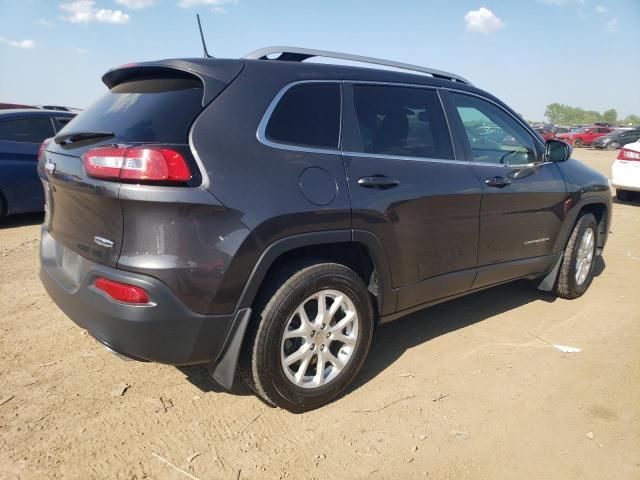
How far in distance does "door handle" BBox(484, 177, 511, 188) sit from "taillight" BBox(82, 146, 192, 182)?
219 cm

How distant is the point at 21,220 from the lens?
292 inches

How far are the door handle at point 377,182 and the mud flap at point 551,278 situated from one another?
7.39 ft

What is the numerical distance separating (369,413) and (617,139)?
35.1m

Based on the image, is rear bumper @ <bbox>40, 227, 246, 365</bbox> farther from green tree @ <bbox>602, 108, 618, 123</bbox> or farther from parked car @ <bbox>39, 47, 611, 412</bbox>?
green tree @ <bbox>602, 108, 618, 123</bbox>

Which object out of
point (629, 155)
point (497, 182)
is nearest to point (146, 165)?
point (497, 182)

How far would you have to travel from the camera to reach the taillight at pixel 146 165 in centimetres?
214

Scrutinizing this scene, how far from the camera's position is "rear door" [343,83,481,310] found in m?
2.82

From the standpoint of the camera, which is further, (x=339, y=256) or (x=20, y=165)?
(x=20, y=165)

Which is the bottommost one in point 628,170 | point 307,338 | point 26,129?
point 307,338

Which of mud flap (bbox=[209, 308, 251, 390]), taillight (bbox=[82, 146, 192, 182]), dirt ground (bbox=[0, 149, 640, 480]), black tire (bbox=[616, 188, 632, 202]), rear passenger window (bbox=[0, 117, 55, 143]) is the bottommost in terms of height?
dirt ground (bbox=[0, 149, 640, 480])

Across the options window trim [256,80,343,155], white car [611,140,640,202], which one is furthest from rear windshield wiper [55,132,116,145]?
white car [611,140,640,202]

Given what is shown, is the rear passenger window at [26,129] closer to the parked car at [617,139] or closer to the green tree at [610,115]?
the parked car at [617,139]

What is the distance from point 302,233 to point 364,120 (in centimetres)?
86

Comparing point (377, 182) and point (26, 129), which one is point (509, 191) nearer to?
point (377, 182)
